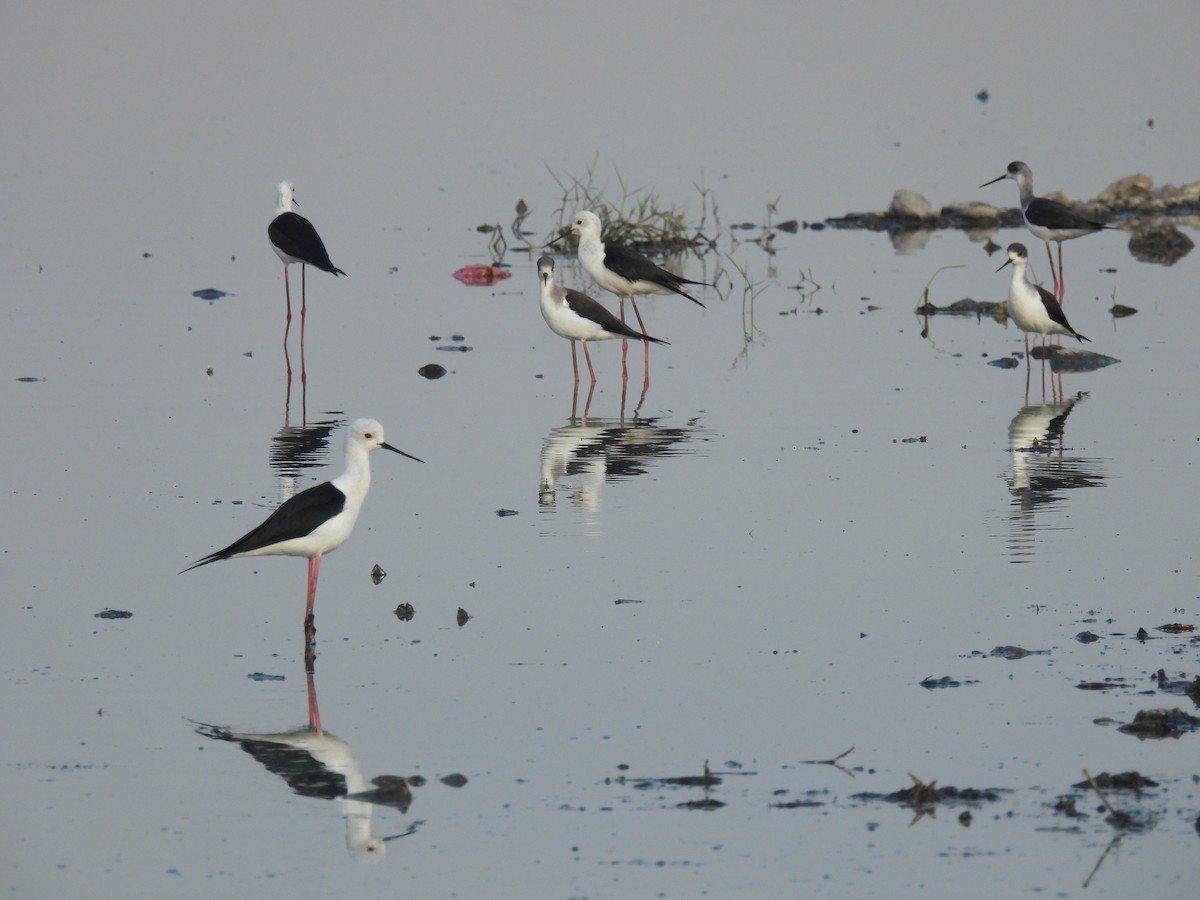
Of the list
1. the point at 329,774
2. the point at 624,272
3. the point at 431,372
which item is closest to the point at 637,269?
the point at 624,272

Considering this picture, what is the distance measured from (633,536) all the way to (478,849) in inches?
163

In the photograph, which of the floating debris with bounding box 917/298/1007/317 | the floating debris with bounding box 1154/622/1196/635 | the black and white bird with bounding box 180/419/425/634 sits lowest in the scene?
the floating debris with bounding box 1154/622/1196/635

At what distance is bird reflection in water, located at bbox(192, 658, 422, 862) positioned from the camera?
20.9 feet

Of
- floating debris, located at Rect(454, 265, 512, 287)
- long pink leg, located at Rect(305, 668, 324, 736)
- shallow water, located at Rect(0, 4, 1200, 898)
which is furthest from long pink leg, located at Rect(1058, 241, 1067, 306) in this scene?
long pink leg, located at Rect(305, 668, 324, 736)

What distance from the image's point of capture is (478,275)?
766 inches

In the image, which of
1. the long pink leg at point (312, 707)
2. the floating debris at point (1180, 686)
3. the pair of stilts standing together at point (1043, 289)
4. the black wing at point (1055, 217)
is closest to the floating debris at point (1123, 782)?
the floating debris at point (1180, 686)

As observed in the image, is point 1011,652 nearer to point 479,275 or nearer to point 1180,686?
point 1180,686

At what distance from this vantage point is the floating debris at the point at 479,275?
19.4m

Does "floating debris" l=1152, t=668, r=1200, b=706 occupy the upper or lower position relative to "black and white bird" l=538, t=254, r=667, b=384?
lower

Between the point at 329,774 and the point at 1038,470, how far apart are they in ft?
20.2

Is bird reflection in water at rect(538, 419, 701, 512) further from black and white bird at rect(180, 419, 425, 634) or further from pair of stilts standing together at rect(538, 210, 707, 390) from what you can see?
black and white bird at rect(180, 419, 425, 634)

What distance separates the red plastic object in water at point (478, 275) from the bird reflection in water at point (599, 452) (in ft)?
20.0

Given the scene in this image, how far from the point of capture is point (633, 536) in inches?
404

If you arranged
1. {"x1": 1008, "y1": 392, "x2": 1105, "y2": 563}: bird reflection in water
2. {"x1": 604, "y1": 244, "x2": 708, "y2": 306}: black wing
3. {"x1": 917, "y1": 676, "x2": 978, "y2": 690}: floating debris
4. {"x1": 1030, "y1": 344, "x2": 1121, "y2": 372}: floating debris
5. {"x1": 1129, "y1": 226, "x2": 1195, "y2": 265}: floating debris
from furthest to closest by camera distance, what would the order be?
{"x1": 1129, "y1": 226, "x2": 1195, "y2": 265}: floating debris → {"x1": 604, "y1": 244, "x2": 708, "y2": 306}: black wing → {"x1": 1030, "y1": 344, "x2": 1121, "y2": 372}: floating debris → {"x1": 1008, "y1": 392, "x2": 1105, "y2": 563}: bird reflection in water → {"x1": 917, "y1": 676, "x2": 978, "y2": 690}: floating debris
